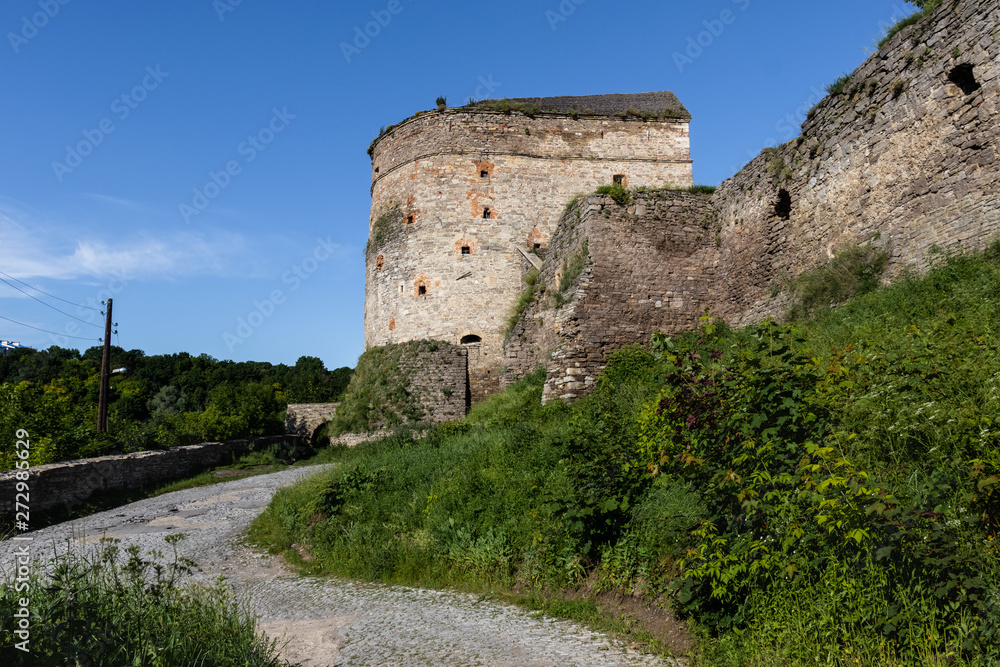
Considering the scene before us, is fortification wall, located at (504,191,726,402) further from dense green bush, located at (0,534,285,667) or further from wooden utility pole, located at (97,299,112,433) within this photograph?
wooden utility pole, located at (97,299,112,433)

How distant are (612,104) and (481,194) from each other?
267 inches

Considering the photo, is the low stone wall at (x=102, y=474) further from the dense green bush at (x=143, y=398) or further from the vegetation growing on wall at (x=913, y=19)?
the vegetation growing on wall at (x=913, y=19)

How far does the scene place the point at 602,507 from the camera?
5809 mm

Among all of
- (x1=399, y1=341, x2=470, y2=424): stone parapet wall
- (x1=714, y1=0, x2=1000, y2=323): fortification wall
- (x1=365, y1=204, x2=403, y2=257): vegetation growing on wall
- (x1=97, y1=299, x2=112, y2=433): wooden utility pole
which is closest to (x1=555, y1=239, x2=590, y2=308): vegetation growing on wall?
(x1=714, y1=0, x2=1000, y2=323): fortification wall

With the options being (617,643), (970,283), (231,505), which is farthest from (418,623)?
(231,505)

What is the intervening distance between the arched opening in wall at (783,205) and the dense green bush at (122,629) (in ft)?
33.5

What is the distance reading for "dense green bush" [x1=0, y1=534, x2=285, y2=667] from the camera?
3.08 metres

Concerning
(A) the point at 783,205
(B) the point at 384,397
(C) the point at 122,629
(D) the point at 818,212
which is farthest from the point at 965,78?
(B) the point at 384,397

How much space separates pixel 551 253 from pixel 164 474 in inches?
478

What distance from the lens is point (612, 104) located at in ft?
72.5

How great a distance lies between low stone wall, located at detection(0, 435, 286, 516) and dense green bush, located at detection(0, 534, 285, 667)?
8959 millimetres

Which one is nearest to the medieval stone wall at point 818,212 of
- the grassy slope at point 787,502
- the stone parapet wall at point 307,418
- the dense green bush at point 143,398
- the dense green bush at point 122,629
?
the grassy slope at point 787,502

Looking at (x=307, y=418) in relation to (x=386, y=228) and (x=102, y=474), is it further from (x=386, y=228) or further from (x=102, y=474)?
(x=102, y=474)

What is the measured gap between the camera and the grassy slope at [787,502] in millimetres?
3430
